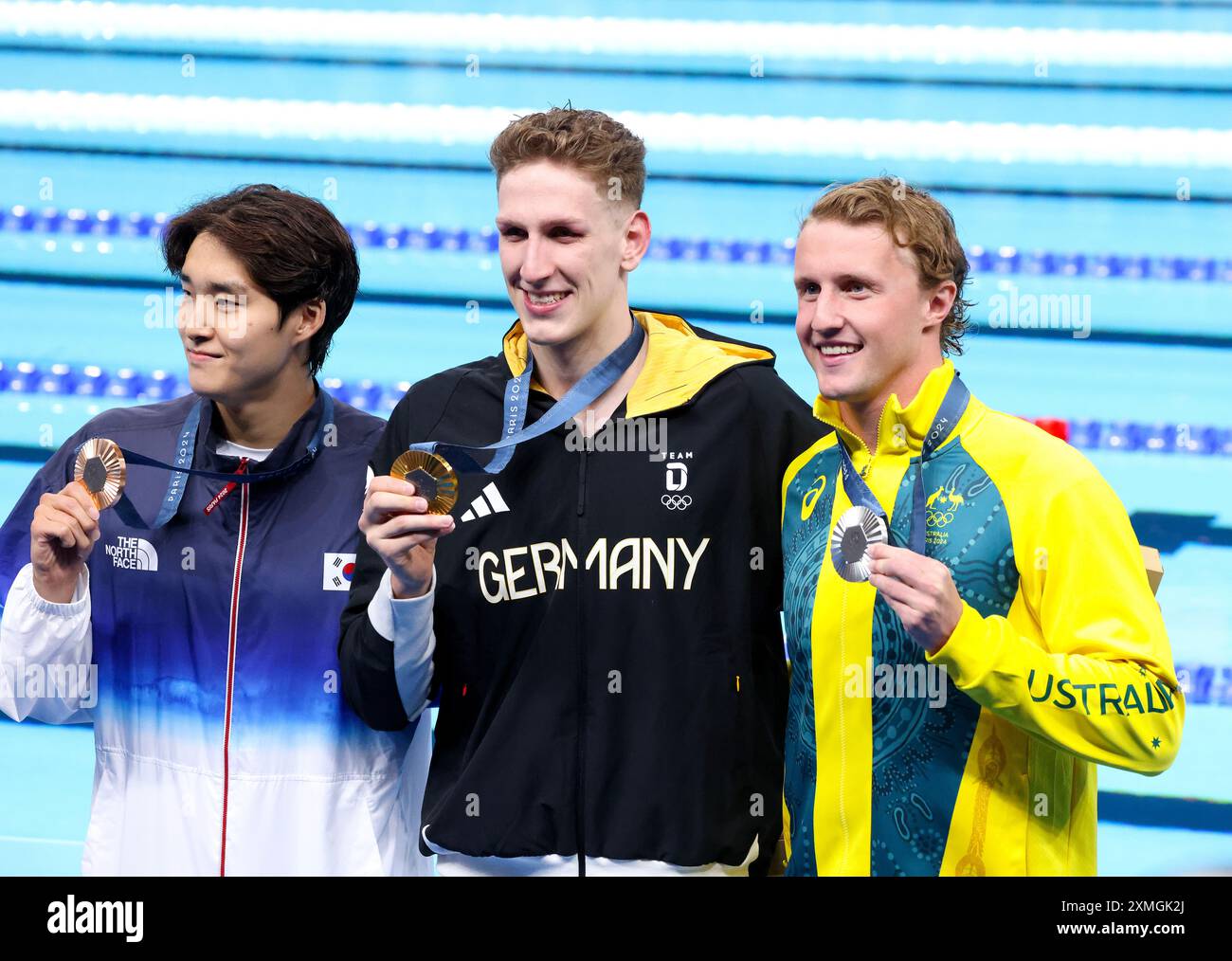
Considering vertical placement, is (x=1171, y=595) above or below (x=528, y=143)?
below

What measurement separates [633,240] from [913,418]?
446 mm

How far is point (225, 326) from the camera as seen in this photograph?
196cm

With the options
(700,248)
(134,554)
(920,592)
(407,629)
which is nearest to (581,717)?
(407,629)

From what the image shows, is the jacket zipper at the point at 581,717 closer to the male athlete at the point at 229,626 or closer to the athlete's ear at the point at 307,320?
the male athlete at the point at 229,626

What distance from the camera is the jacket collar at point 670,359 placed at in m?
1.82

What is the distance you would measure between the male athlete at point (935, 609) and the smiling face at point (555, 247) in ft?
0.83

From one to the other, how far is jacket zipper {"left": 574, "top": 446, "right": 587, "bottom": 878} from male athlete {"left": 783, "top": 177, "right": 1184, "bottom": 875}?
0.83 feet

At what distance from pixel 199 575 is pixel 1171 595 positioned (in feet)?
8.22

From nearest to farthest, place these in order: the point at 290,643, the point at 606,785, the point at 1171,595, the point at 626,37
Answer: the point at 606,785 < the point at 290,643 < the point at 1171,595 < the point at 626,37

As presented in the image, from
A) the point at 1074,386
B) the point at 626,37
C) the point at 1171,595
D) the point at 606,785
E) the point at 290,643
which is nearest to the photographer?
the point at 606,785

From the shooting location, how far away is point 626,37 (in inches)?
166
